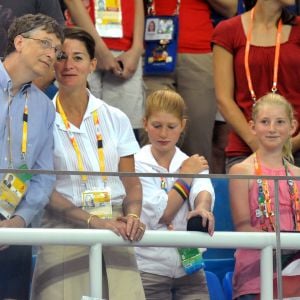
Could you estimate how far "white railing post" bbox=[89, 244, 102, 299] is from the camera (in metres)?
3.54

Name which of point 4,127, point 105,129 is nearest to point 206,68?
point 105,129

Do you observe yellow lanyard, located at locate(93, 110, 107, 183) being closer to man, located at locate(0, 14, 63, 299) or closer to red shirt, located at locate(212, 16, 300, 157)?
man, located at locate(0, 14, 63, 299)

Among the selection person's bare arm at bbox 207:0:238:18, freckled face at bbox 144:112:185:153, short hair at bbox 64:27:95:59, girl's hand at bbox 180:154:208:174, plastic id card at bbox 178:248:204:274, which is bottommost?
plastic id card at bbox 178:248:204:274

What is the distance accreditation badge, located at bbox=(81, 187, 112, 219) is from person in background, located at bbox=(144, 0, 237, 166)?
2455 millimetres

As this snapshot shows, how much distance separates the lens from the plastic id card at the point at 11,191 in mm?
3555

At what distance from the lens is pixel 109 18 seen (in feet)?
19.5

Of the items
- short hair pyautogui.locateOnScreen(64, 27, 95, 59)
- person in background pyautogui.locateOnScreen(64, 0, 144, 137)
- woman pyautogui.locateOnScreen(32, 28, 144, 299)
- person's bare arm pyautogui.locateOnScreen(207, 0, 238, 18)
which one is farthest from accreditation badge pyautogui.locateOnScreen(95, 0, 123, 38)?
woman pyautogui.locateOnScreen(32, 28, 144, 299)

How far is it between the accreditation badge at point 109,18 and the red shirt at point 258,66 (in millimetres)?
611

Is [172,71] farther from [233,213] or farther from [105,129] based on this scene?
[233,213]

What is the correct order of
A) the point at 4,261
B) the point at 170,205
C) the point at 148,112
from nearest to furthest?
1. the point at 4,261
2. the point at 170,205
3. the point at 148,112

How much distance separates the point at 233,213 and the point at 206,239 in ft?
1.21

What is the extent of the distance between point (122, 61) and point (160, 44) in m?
0.29

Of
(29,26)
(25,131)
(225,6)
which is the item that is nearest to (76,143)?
(25,131)

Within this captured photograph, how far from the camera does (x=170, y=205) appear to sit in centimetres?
407
